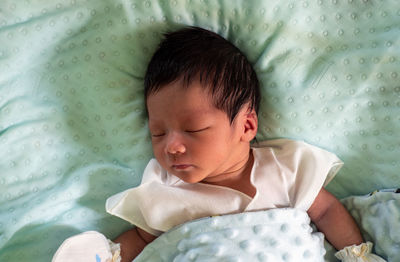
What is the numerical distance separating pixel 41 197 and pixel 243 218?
624 millimetres

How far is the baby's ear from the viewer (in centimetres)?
117

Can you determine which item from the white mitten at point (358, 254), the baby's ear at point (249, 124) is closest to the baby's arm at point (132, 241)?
the baby's ear at point (249, 124)

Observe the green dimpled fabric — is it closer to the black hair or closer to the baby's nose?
the black hair

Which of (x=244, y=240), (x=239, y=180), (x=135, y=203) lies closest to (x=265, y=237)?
(x=244, y=240)

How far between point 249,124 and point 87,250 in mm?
581

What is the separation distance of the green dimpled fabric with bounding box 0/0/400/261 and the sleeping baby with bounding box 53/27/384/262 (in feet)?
0.22

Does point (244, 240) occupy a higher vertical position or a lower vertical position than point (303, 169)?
lower

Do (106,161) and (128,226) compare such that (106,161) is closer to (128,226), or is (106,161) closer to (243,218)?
(128,226)

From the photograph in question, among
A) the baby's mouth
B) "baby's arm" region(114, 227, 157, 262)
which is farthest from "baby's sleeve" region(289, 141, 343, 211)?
"baby's arm" region(114, 227, 157, 262)

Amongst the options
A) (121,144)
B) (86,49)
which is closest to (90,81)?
(86,49)

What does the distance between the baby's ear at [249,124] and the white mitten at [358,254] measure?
43 cm

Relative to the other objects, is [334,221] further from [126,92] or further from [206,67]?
[126,92]

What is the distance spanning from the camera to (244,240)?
3.53ft

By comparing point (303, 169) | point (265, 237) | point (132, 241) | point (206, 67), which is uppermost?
point (206, 67)
